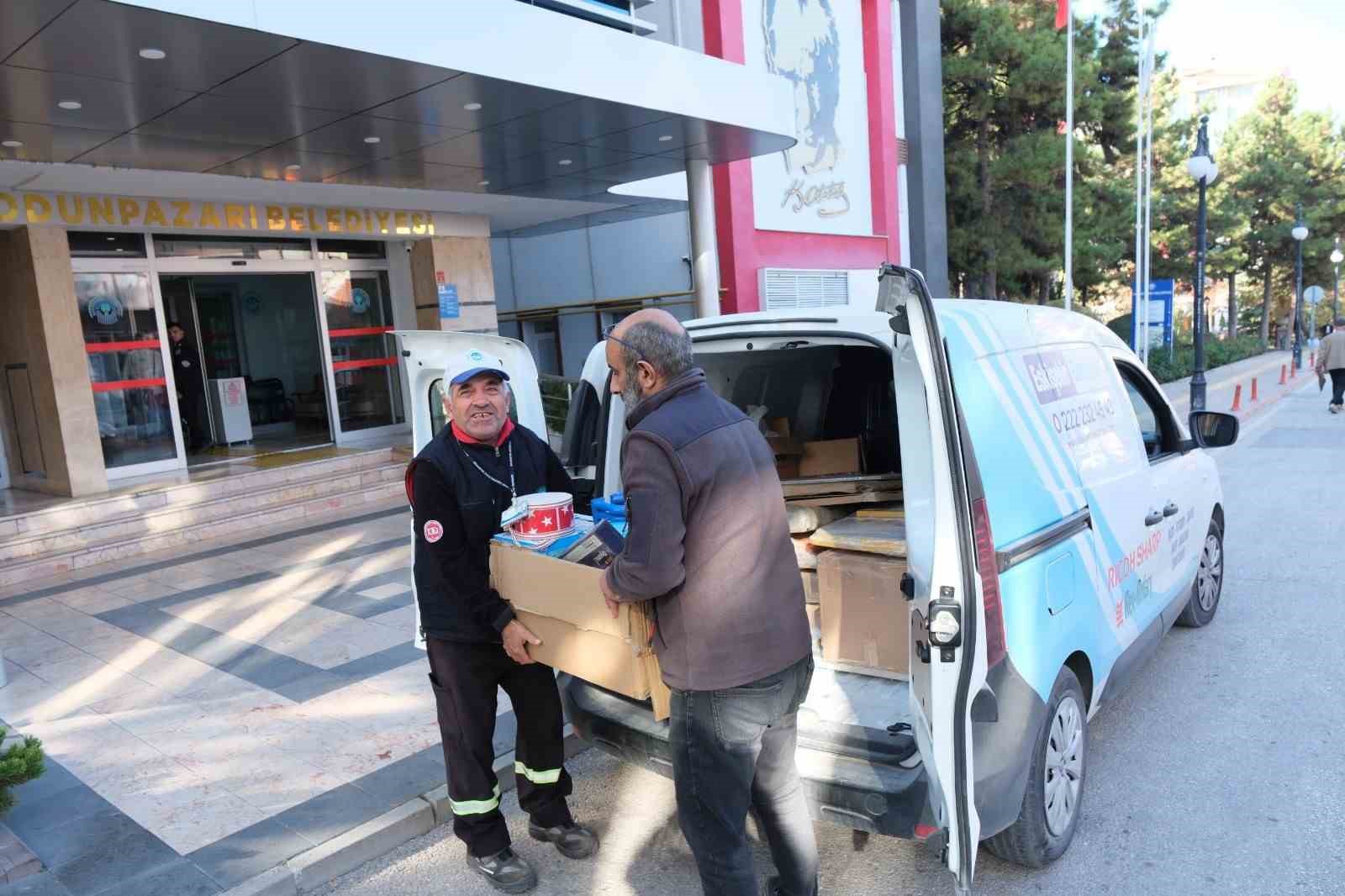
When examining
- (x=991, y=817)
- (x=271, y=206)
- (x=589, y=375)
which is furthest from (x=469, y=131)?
(x=991, y=817)

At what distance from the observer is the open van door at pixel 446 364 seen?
3711mm

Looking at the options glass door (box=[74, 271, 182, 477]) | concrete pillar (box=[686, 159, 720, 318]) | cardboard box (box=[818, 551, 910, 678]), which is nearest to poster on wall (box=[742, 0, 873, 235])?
concrete pillar (box=[686, 159, 720, 318])

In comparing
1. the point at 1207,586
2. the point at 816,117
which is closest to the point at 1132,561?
the point at 1207,586

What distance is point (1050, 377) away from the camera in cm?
342

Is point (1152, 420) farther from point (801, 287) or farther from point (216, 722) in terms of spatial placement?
point (801, 287)

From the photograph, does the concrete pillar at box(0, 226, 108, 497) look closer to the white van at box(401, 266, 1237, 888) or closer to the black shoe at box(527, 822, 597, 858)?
the white van at box(401, 266, 1237, 888)

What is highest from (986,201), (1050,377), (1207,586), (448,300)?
(986,201)

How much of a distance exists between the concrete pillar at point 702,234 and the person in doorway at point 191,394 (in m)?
7.42

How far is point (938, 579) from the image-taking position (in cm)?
254

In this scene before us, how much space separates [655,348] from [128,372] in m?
10.7

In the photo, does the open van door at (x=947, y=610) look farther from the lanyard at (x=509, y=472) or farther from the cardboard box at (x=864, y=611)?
the lanyard at (x=509, y=472)

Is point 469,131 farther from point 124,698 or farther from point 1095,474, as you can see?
point 1095,474

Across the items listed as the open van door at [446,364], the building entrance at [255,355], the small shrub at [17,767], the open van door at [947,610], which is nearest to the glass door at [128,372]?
the building entrance at [255,355]

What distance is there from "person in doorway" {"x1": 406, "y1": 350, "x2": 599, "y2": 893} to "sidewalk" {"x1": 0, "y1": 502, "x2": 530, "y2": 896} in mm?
665
